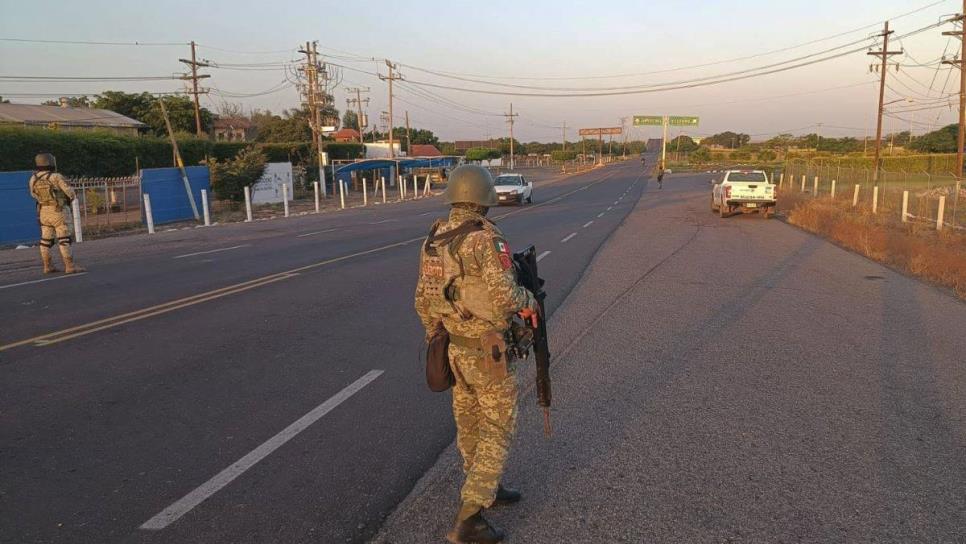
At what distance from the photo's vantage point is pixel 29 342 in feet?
24.2

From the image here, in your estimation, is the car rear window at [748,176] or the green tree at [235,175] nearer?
the car rear window at [748,176]

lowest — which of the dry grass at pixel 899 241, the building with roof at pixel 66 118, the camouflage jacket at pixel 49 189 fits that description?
the dry grass at pixel 899 241

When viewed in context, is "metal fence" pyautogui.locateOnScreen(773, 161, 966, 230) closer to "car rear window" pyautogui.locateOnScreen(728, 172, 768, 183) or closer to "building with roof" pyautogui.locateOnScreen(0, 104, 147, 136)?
"car rear window" pyautogui.locateOnScreen(728, 172, 768, 183)

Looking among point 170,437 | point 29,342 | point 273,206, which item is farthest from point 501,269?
point 273,206

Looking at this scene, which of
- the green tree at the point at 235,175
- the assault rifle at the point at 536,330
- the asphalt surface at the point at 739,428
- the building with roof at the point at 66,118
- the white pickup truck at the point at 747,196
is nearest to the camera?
the assault rifle at the point at 536,330

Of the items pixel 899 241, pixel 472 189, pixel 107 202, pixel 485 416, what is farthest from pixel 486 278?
pixel 107 202

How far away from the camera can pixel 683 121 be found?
105750 millimetres

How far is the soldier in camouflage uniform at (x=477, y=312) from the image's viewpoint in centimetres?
330

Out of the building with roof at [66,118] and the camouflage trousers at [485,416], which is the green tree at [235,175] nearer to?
the building with roof at [66,118]

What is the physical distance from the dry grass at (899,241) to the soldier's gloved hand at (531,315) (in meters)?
9.34

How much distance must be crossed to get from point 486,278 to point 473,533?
1.19 metres

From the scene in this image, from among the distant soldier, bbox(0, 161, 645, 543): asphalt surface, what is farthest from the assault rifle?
the distant soldier

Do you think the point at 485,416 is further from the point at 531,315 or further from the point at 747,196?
the point at 747,196

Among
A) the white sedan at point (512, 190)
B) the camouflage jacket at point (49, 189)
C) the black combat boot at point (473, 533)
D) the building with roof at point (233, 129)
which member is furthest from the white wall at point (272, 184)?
the building with roof at point (233, 129)
